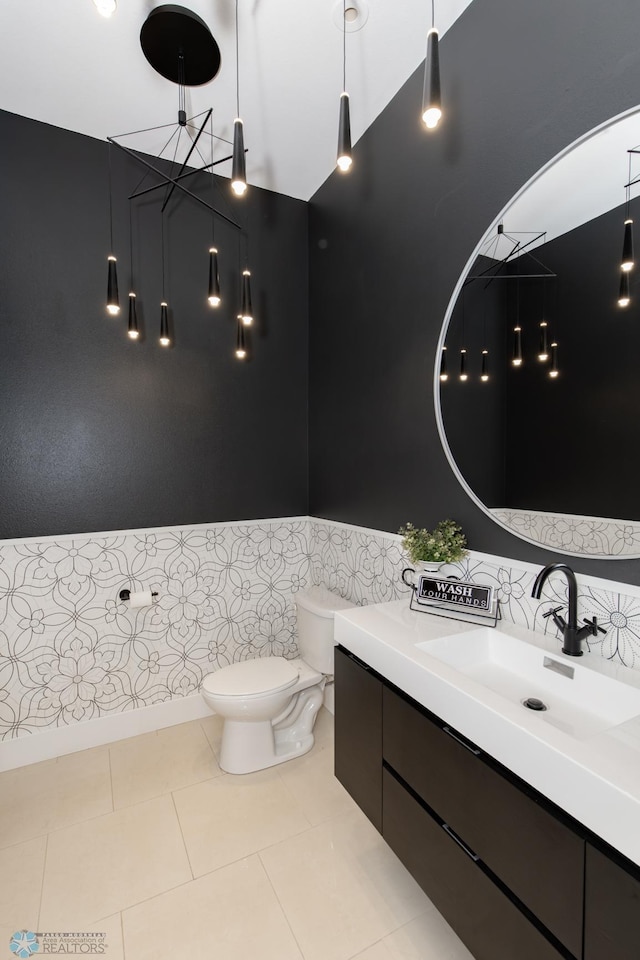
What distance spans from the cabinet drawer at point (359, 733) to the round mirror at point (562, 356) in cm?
73

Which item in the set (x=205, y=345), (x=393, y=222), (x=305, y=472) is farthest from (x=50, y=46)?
(x=305, y=472)

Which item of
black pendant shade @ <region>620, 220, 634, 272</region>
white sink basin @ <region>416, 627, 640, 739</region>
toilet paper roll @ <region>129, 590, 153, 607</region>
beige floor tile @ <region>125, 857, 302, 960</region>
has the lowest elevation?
beige floor tile @ <region>125, 857, 302, 960</region>

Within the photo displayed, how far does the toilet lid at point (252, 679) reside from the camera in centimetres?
203

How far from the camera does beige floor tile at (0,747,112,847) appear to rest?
184 centimetres

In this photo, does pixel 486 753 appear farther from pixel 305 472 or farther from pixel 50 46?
pixel 50 46

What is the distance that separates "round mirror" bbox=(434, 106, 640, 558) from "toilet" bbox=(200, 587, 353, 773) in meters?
1.14

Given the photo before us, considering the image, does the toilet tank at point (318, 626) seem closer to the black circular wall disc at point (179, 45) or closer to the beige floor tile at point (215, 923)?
the beige floor tile at point (215, 923)

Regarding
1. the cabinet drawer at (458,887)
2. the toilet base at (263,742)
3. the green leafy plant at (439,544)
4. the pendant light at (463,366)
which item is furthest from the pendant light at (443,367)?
the toilet base at (263,742)

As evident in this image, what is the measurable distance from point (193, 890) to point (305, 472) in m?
2.05

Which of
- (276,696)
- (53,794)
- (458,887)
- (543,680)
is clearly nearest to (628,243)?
(543,680)

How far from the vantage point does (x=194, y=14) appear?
165 centimetres

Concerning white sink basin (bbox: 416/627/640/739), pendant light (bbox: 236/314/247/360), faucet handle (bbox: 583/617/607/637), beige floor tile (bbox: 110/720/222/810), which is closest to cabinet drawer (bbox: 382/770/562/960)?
white sink basin (bbox: 416/627/640/739)

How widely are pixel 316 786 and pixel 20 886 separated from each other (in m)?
1.13

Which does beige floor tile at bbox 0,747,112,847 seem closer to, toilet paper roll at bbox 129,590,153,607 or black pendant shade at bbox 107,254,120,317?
toilet paper roll at bbox 129,590,153,607
